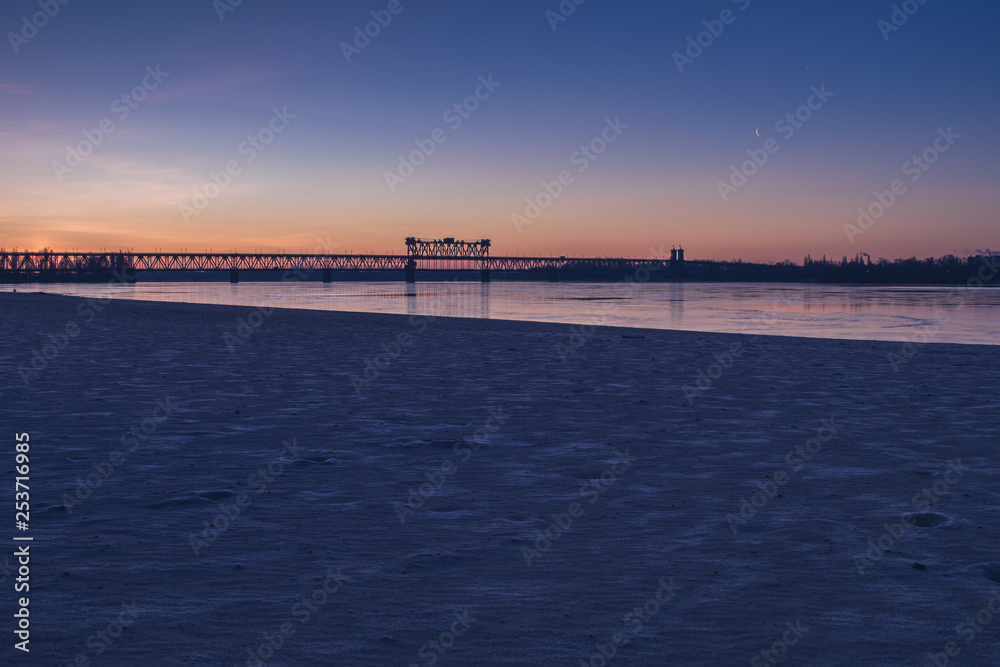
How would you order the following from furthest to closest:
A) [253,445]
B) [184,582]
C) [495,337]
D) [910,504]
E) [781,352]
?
1. [495,337]
2. [781,352]
3. [253,445]
4. [910,504]
5. [184,582]

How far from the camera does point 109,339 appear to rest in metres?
23.3

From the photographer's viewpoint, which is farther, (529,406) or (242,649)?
(529,406)

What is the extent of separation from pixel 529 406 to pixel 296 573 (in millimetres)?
7154

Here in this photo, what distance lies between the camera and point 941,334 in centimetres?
2820

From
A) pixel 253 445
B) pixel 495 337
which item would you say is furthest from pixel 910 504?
pixel 495 337

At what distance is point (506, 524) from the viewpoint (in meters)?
5.98

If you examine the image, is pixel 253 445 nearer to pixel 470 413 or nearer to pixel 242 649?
pixel 470 413

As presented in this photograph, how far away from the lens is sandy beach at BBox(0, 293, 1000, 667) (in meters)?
4.07

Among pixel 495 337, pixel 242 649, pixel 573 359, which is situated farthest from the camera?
pixel 495 337

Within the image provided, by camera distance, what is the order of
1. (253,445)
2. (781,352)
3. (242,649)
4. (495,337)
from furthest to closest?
(495,337) < (781,352) < (253,445) < (242,649)

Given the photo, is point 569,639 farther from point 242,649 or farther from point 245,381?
point 245,381

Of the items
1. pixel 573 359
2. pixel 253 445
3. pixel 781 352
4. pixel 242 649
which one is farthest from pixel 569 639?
pixel 781 352

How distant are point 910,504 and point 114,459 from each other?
24.3 ft

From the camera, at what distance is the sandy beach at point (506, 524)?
160 inches
